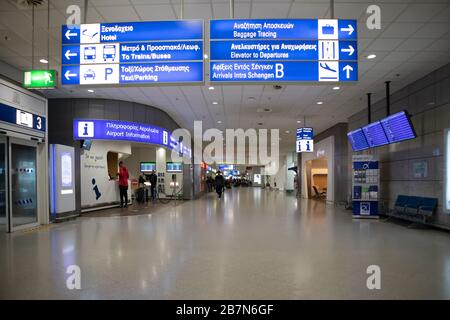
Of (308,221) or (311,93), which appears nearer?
(308,221)

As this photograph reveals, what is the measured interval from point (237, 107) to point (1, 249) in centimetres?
851

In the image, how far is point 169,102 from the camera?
1093 centimetres

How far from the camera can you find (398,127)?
25.9 feet

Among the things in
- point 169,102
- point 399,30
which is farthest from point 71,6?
point 169,102

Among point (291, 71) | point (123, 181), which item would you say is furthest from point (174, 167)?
point (291, 71)

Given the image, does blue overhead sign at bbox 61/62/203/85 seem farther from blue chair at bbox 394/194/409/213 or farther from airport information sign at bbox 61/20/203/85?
blue chair at bbox 394/194/409/213

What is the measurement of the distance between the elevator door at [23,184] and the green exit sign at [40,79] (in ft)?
9.59

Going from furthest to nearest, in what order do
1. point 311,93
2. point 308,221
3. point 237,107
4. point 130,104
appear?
point 237,107 → point 130,104 → point 311,93 → point 308,221

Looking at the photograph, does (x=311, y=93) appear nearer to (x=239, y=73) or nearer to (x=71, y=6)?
(x=239, y=73)

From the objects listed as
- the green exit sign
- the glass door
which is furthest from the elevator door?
the green exit sign

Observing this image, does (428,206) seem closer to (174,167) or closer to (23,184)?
(23,184)

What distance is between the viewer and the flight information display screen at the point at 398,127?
7.52 meters

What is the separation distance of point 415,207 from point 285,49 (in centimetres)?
661

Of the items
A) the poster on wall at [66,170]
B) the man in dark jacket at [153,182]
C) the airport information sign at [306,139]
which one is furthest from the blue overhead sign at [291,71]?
the man in dark jacket at [153,182]
